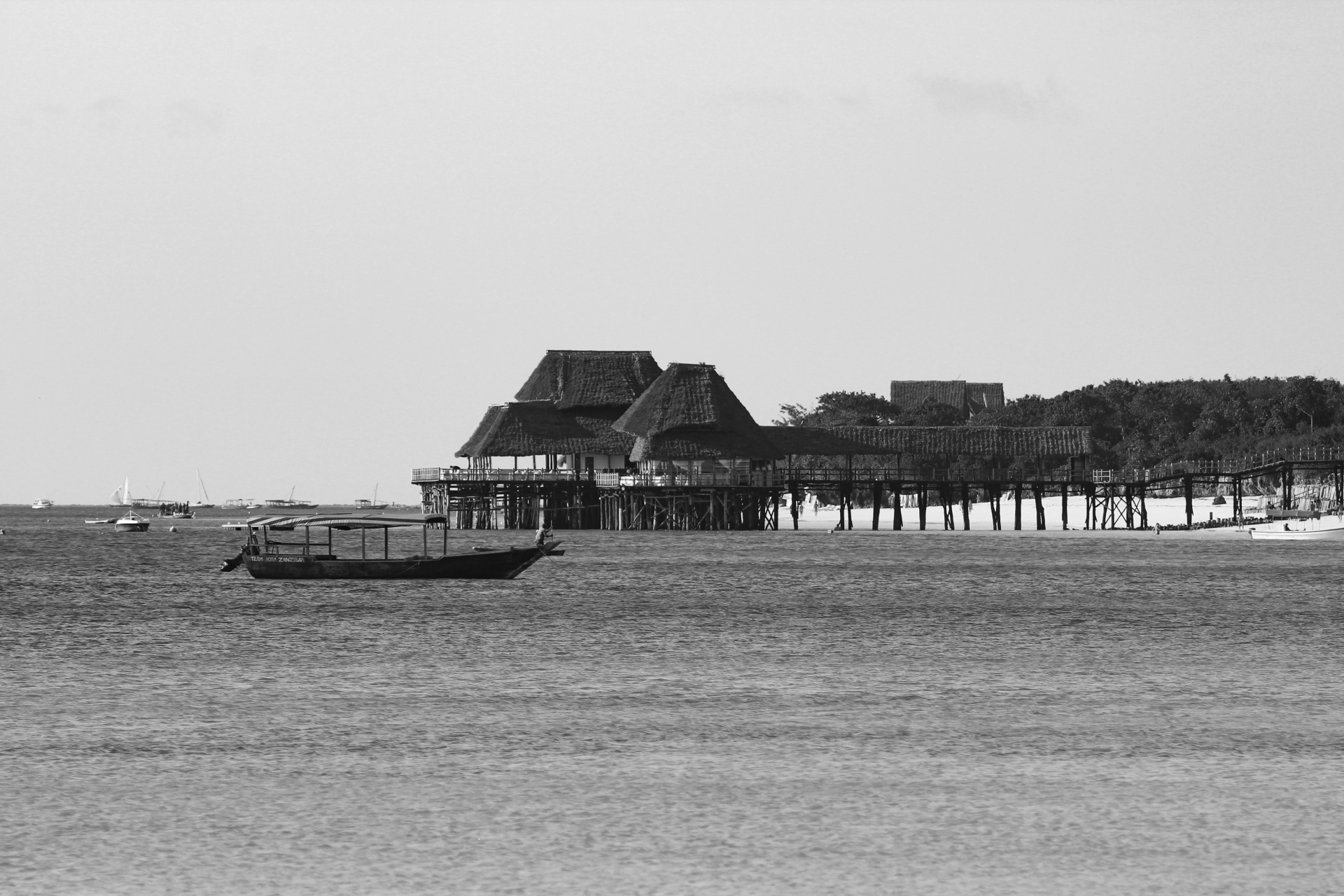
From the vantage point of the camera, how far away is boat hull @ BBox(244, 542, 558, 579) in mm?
52094

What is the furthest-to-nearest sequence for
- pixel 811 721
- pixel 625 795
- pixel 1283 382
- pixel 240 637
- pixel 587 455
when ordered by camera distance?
1. pixel 1283 382
2. pixel 587 455
3. pixel 240 637
4. pixel 811 721
5. pixel 625 795

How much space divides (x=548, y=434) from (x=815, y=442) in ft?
50.1

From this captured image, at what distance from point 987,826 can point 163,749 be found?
864cm

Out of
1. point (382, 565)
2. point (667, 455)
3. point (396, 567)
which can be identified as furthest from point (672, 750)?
point (667, 455)

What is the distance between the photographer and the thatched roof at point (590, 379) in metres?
114

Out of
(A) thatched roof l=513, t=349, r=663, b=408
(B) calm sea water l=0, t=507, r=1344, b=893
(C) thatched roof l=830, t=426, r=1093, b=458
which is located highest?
(A) thatched roof l=513, t=349, r=663, b=408

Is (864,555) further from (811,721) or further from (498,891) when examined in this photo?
(498,891)

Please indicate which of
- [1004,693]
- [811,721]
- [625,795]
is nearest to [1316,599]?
[1004,693]

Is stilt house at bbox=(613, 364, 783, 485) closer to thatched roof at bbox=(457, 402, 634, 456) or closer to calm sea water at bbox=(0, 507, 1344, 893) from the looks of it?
thatched roof at bbox=(457, 402, 634, 456)

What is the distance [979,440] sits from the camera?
113m

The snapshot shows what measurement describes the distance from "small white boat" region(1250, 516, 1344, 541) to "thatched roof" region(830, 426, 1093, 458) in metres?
23.0

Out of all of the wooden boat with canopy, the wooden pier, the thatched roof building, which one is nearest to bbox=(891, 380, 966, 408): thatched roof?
the thatched roof building

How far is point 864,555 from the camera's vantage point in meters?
Result: 74.2

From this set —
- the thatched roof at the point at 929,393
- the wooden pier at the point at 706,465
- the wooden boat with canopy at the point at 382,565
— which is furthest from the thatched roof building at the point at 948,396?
the wooden boat with canopy at the point at 382,565
